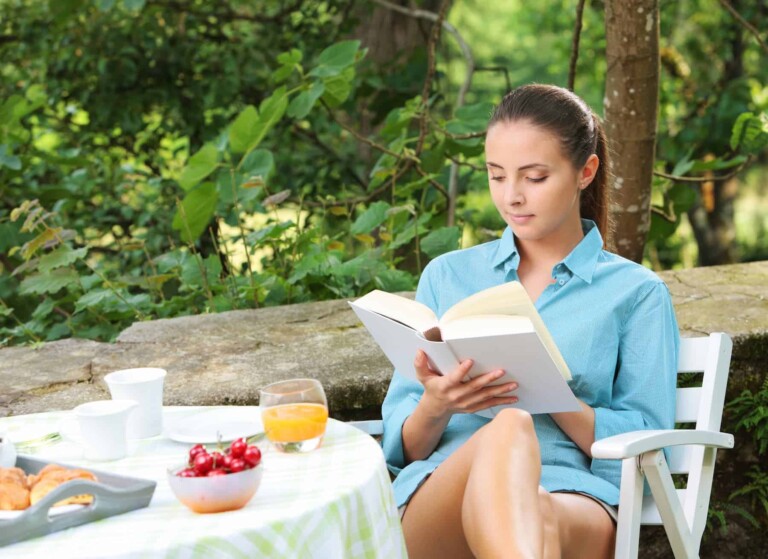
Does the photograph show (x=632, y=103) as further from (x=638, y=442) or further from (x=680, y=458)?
(x=638, y=442)

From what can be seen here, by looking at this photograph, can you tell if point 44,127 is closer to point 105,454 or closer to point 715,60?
point 105,454

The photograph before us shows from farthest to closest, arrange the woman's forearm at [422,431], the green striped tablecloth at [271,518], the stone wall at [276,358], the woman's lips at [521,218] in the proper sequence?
the stone wall at [276,358], the woman's lips at [521,218], the woman's forearm at [422,431], the green striped tablecloth at [271,518]

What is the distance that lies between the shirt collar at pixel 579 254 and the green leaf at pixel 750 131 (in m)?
1.65

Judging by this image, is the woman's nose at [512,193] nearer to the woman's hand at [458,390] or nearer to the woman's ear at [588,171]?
the woman's ear at [588,171]

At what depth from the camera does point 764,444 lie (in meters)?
2.90

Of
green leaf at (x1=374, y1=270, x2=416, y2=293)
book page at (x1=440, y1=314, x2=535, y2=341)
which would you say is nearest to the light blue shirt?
book page at (x1=440, y1=314, x2=535, y2=341)

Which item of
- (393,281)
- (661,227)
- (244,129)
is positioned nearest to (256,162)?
(244,129)

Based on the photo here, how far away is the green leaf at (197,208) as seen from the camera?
3969mm

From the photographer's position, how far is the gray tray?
1.35 m

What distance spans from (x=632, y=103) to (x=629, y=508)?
1.86 meters

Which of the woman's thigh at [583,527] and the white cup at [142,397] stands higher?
the white cup at [142,397]

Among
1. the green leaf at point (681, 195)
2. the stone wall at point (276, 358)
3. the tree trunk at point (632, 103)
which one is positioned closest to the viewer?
Answer: the stone wall at point (276, 358)

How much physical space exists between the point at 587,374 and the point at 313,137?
376cm

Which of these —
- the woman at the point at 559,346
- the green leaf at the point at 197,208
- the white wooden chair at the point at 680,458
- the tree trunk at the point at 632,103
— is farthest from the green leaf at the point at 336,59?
the white wooden chair at the point at 680,458
